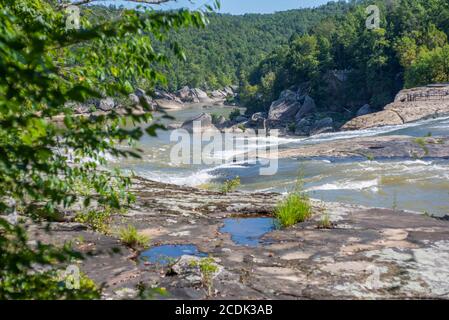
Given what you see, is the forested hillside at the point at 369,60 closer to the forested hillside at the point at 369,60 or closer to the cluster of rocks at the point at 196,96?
the forested hillside at the point at 369,60

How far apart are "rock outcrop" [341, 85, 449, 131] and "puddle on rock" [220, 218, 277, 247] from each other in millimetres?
27254

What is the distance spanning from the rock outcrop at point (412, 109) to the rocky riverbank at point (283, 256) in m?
26.0

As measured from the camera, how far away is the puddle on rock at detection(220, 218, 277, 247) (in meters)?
8.61

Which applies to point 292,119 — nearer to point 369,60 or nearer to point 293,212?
point 369,60

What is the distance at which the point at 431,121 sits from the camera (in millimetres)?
32625

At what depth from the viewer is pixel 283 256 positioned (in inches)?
296

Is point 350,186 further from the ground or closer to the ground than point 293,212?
closer to the ground

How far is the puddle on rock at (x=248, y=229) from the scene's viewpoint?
28.2 feet

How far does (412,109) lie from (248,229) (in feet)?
97.7

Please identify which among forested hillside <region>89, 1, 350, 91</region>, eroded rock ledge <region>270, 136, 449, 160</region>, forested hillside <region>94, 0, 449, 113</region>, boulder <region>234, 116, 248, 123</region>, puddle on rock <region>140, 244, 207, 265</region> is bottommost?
puddle on rock <region>140, 244, 207, 265</region>

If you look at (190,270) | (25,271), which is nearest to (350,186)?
(190,270)

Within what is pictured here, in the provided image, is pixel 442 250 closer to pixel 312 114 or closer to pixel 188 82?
pixel 312 114

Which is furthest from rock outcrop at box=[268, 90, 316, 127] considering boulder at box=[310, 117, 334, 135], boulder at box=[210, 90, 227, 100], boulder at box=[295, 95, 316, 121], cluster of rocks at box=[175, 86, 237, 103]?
boulder at box=[210, 90, 227, 100]

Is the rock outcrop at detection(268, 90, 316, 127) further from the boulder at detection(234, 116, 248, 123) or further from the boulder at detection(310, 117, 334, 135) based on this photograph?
the boulder at detection(310, 117, 334, 135)
